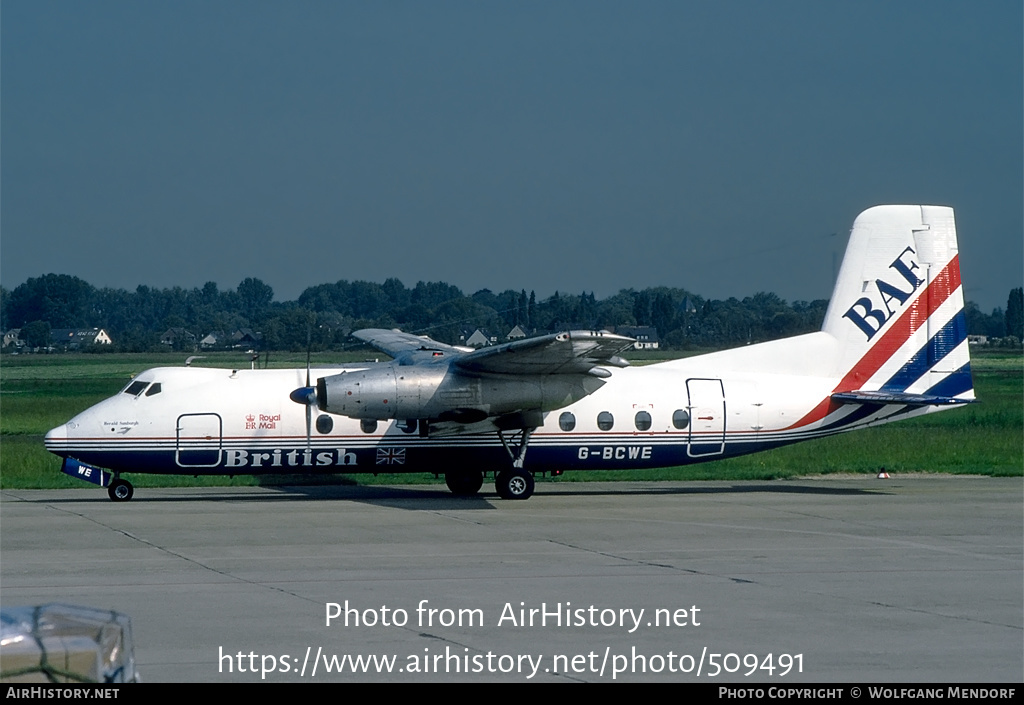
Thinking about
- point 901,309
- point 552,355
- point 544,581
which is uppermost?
point 901,309

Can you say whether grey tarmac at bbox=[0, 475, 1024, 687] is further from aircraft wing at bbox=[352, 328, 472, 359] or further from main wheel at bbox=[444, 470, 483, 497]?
aircraft wing at bbox=[352, 328, 472, 359]

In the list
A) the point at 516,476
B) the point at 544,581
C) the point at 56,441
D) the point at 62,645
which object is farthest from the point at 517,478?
the point at 62,645

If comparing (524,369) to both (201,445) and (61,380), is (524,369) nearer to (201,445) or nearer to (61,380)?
(201,445)

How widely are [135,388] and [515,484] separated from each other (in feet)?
22.4

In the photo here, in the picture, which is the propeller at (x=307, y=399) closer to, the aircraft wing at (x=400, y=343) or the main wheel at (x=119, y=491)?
the aircraft wing at (x=400, y=343)

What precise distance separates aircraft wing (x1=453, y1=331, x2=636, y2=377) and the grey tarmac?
2.33 m

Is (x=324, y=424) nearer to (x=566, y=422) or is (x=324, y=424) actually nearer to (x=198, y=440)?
(x=198, y=440)

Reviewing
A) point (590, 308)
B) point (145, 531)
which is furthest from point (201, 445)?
point (590, 308)

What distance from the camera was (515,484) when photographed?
20.5 metres

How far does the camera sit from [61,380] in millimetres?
61469

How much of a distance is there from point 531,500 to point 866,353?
6.89m

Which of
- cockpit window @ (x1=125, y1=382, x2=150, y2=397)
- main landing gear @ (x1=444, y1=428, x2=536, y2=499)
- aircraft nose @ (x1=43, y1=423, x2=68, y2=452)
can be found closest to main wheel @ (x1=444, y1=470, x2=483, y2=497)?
main landing gear @ (x1=444, y1=428, x2=536, y2=499)

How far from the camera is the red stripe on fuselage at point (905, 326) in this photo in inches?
859

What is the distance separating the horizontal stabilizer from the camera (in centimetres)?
2092
